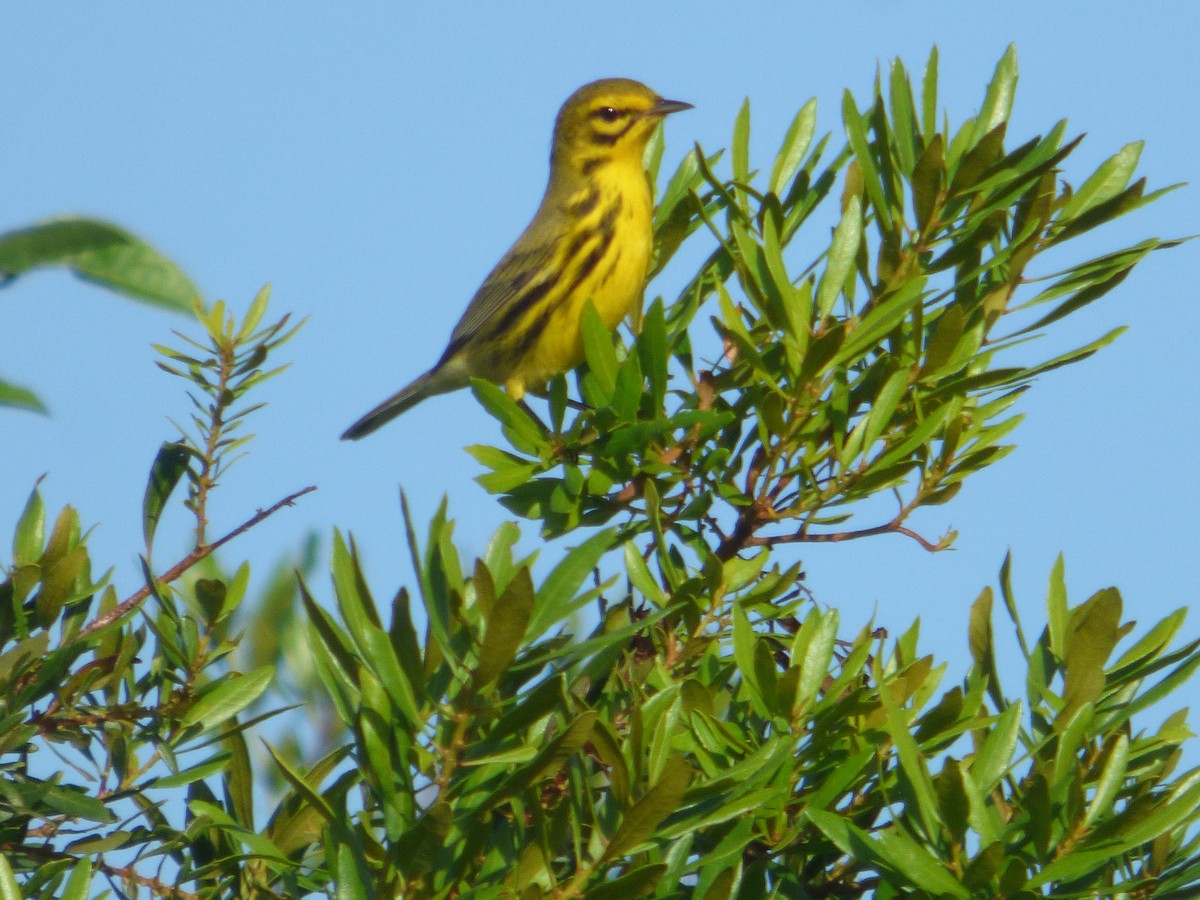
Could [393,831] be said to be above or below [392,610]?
below

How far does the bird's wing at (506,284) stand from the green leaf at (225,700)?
376cm

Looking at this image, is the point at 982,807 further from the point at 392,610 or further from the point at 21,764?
the point at 21,764

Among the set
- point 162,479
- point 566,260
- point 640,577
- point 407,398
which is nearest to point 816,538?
point 640,577

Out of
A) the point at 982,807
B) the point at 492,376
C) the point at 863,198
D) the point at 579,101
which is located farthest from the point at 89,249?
the point at 579,101

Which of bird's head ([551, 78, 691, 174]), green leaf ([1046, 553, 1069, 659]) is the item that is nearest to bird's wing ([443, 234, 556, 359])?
bird's head ([551, 78, 691, 174])

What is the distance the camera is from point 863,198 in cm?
229

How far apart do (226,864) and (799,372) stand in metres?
1.07

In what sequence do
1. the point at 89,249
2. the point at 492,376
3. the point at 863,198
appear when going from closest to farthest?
the point at 89,249
the point at 863,198
the point at 492,376

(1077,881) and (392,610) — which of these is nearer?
(392,610)

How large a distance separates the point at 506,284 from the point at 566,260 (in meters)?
0.39

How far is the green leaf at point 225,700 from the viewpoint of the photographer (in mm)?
1945

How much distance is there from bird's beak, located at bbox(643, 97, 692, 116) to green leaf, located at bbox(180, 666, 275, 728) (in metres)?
4.04

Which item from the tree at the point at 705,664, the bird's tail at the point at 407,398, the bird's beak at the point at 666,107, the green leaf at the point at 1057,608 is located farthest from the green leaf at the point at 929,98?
the bird's tail at the point at 407,398

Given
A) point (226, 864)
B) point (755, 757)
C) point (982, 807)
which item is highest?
point (226, 864)
